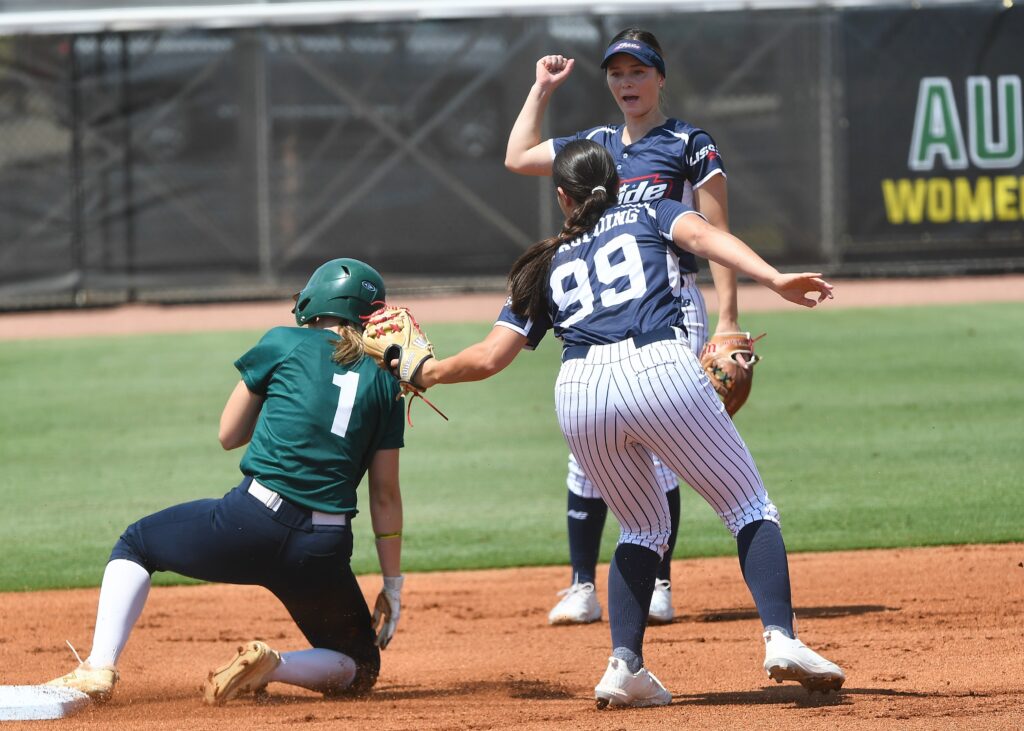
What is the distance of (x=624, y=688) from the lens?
402 centimetres

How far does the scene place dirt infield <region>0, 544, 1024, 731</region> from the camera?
3986 millimetres

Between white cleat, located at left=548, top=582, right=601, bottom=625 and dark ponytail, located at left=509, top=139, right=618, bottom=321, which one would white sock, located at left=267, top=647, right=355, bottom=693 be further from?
white cleat, located at left=548, top=582, right=601, bottom=625

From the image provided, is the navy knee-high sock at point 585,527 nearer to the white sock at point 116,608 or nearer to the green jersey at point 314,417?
the green jersey at point 314,417

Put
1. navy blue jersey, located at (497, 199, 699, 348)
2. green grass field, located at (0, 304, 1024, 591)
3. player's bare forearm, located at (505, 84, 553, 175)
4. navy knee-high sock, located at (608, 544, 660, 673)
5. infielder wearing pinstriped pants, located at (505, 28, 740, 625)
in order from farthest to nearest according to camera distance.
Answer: green grass field, located at (0, 304, 1024, 591), player's bare forearm, located at (505, 84, 553, 175), infielder wearing pinstriped pants, located at (505, 28, 740, 625), navy knee-high sock, located at (608, 544, 660, 673), navy blue jersey, located at (497, 199, 699, 348)

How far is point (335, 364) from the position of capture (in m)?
4.29

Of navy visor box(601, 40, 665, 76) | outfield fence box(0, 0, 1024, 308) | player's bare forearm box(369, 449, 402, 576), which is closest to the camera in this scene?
player's bare forearm box(369, 449, 402, 576)

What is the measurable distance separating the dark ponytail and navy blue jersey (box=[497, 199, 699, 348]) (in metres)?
0.02

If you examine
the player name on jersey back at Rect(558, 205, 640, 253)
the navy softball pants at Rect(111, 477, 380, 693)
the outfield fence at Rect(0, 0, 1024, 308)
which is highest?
the outfield fence at Rect(0, 0, 1024, 308)

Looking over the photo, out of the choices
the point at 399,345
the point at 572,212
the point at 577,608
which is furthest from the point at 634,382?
the point at 577,608

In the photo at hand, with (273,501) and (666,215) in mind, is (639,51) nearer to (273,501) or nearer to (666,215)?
(666,215)

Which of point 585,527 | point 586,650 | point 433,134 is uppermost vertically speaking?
point 433,134

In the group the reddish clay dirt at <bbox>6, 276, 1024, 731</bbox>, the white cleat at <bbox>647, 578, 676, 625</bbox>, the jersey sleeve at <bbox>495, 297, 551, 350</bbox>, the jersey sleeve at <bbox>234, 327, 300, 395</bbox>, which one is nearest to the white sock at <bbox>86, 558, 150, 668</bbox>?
the reddish clay dirt at <bbox>6, 276, 1024, 731</bbox>

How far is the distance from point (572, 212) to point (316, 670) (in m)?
1.56

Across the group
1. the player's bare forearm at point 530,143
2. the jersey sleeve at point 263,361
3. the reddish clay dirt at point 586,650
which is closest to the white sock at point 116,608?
the reddish clay dirt at point 586,650
